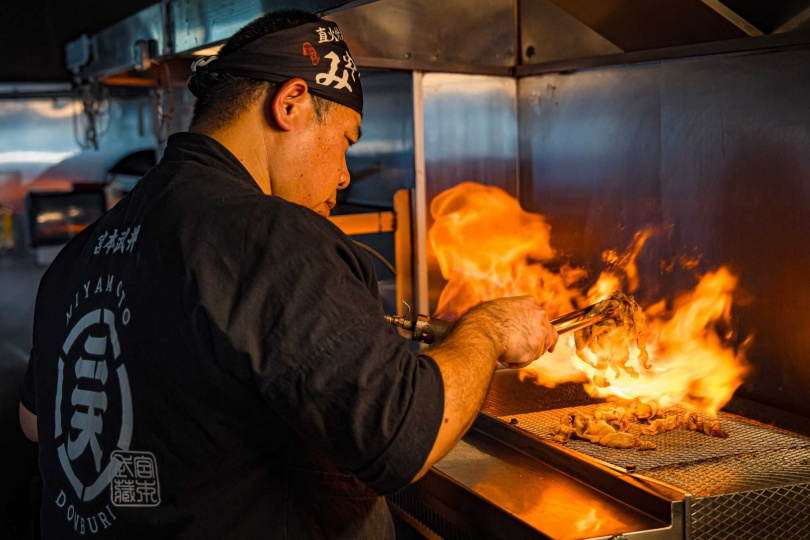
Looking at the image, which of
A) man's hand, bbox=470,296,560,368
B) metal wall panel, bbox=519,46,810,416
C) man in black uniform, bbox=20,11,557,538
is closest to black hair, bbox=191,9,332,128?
man in black uniform, bbox=20,11,557,538

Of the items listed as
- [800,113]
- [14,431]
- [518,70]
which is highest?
[518,70]

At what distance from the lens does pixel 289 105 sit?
129 centimetres

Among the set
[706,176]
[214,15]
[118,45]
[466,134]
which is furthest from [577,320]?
[118,45]

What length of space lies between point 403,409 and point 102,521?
481 mm

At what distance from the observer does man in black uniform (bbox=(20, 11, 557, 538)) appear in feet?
3.29

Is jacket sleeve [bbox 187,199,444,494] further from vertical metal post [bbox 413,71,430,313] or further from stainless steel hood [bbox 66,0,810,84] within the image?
vertical metal post [bbox 413,71,430,313]

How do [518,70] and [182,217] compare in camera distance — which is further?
[518,70]

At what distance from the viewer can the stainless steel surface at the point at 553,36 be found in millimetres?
2479

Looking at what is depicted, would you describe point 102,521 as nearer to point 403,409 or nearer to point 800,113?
point 403,409

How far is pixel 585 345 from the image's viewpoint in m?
1.82

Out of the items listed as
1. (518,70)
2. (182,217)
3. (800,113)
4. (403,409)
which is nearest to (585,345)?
(800,113)

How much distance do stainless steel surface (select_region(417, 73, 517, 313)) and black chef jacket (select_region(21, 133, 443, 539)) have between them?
1497 millimetres

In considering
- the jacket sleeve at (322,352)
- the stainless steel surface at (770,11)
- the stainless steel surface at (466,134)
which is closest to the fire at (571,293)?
the stainless steel surface at (466,134)

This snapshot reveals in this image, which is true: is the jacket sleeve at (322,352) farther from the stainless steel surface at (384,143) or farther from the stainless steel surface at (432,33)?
the stainless steel surface at (384,143)
